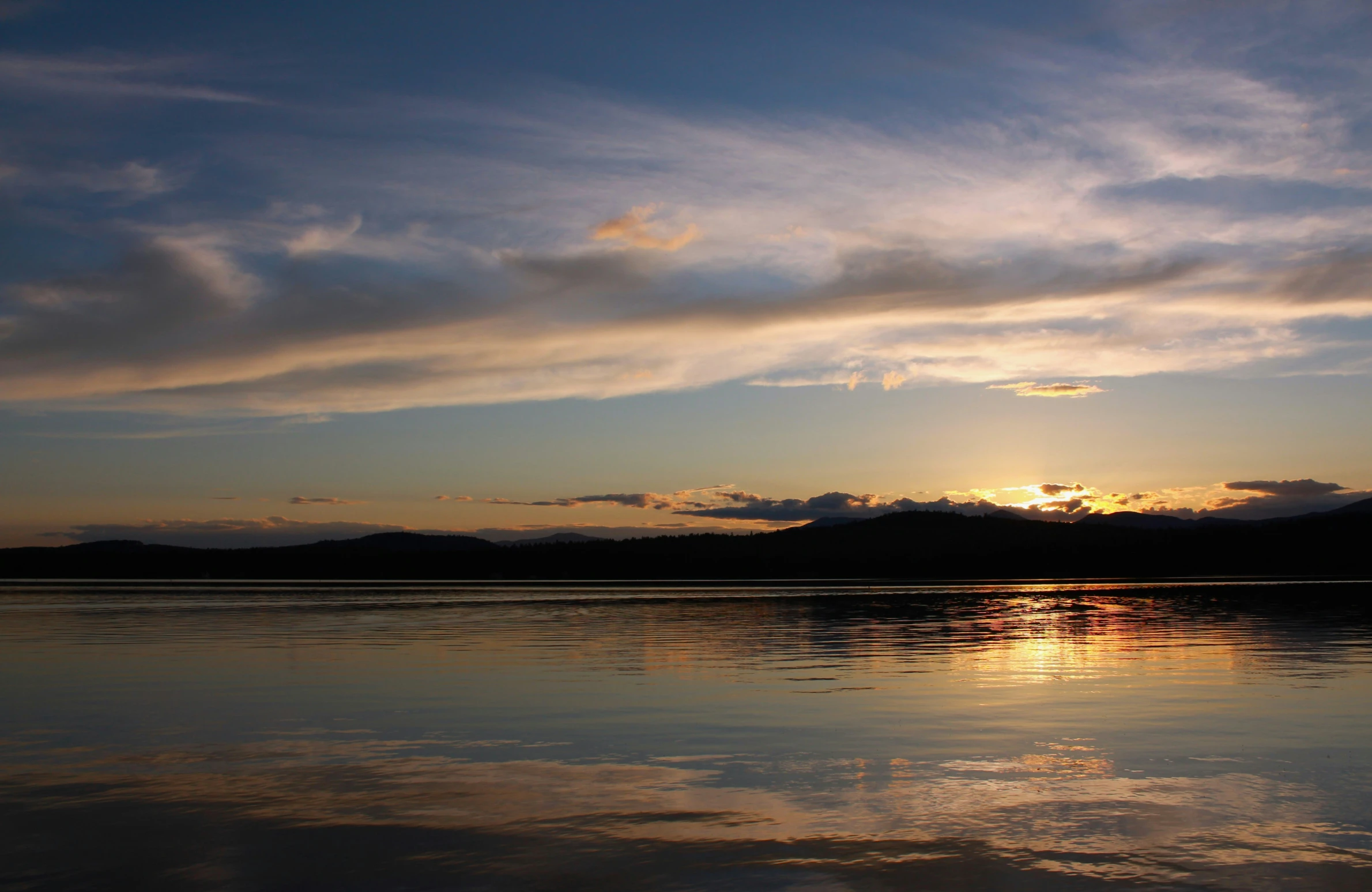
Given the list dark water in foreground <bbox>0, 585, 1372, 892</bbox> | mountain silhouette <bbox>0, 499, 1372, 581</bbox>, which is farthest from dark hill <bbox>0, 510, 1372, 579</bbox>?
dark water in foreground <bbox>0, 585, 1372, 892</bbox>

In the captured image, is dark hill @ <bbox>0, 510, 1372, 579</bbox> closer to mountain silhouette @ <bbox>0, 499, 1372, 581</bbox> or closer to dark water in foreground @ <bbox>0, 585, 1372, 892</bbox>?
mountain silhouette @ <bbox>0, 499, 1372, 581</bbox>

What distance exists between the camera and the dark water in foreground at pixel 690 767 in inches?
372

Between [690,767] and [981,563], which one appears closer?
[690,767]

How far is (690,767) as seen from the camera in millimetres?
13617

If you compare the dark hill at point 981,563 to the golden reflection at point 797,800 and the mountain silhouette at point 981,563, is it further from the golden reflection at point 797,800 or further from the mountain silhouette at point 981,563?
the golden reflection at point 797,800

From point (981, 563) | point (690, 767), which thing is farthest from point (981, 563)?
point (690, 767)

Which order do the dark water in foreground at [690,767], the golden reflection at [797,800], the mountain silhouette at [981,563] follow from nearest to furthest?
the dark water in foreground at [690,767], the golden reflection at [797,800], the mountain silhouette at [981,563]

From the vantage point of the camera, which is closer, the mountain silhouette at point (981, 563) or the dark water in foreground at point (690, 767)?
the dark water in foreground at point (690, 767)

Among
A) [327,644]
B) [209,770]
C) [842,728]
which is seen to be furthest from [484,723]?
[327,644]

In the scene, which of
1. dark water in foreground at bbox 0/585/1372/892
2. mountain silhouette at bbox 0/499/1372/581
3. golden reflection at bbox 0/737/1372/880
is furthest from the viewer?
mountain silhouette at bbox 0/499/1372/581

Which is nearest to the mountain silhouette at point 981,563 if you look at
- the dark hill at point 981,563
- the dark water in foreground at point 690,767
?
the dark hill at point 981,563

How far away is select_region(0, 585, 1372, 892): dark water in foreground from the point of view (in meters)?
9.46

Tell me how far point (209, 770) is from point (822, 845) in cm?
801

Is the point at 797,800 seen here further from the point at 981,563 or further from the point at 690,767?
→ the point at 981,563
